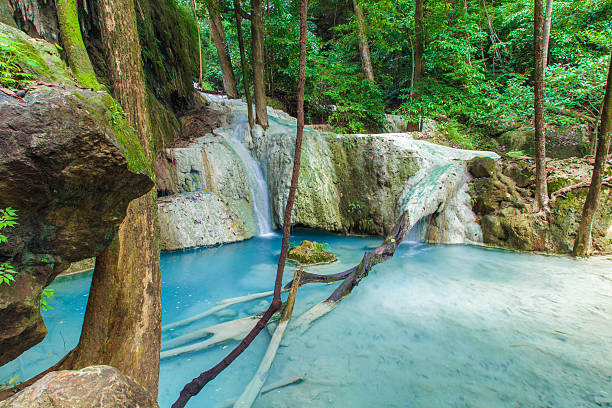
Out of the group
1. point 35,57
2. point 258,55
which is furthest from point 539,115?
point 35,57

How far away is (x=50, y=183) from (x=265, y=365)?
2505 mm

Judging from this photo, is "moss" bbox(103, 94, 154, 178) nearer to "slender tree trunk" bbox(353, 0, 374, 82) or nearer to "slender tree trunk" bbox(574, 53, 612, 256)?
"slender tree trunk" bbox(574, 53, 612, 256)

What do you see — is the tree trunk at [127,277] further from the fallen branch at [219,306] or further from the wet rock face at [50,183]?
the fallen branch at [219,306]

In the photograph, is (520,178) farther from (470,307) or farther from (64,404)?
(64,404)

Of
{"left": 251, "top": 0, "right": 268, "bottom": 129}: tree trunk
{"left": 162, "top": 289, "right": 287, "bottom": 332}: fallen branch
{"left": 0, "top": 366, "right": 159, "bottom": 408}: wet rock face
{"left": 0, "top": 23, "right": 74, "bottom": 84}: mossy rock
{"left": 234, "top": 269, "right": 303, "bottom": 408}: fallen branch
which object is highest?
{"left": 251, "top": 0, "right": 268, "bottom": 129}: tree trunk

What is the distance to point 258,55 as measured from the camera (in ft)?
30.5

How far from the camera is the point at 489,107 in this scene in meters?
11.3

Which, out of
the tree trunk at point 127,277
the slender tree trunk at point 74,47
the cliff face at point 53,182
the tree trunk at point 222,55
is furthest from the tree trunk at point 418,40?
the cliff face at point 53,182

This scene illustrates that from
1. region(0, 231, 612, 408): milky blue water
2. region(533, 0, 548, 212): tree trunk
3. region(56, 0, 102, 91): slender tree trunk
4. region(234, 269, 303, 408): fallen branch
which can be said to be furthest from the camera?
region(533, 0, 548, 212): tree trunk

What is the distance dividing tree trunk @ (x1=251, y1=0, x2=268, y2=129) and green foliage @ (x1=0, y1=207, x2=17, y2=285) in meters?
8.84

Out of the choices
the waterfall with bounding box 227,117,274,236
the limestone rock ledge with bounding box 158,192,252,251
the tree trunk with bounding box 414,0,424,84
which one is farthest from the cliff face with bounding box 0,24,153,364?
the tree trunk with bounding box 414,0,424,84

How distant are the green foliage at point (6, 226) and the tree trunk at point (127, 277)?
79 centimetres

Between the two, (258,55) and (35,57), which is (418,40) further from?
(35,57)

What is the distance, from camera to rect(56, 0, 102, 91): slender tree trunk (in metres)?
2.33
